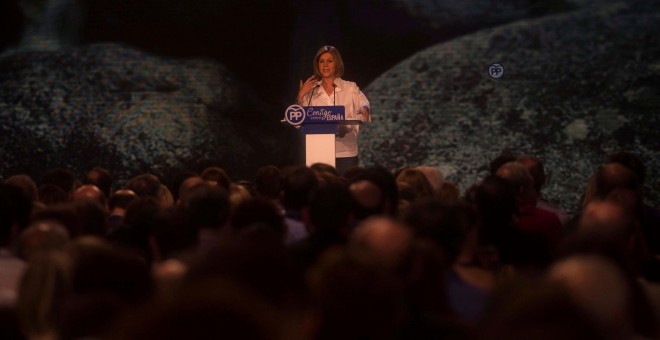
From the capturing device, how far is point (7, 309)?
9.61ft

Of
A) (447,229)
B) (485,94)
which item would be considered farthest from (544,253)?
(485,94)

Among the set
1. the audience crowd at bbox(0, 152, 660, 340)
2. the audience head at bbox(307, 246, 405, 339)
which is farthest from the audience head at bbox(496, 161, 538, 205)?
the audience head at bbox(307, 246, 405, 339)

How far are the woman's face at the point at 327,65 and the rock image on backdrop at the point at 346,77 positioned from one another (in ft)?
7.18

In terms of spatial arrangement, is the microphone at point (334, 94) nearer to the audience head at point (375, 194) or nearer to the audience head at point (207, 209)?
the audience head at point (375, 194)

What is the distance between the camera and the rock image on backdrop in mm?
9352

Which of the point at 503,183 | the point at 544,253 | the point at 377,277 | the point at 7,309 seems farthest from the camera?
the point at 503,183

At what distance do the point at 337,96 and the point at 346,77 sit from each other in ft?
7.50

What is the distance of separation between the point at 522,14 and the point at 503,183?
18.2 ft

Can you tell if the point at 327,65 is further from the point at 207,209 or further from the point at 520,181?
the point at 207,209

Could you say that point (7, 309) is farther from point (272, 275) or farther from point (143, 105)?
point (143, 105)

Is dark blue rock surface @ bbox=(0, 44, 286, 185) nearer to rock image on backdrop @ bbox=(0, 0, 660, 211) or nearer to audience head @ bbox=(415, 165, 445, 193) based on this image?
rock image on backdrop @ bbox=(0, 0, 660, 211)

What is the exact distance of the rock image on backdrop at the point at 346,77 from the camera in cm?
935

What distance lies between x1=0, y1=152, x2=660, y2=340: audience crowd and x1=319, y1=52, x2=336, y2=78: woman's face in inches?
95.0

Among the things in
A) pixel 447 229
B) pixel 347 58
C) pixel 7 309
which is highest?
pixel 347 58
